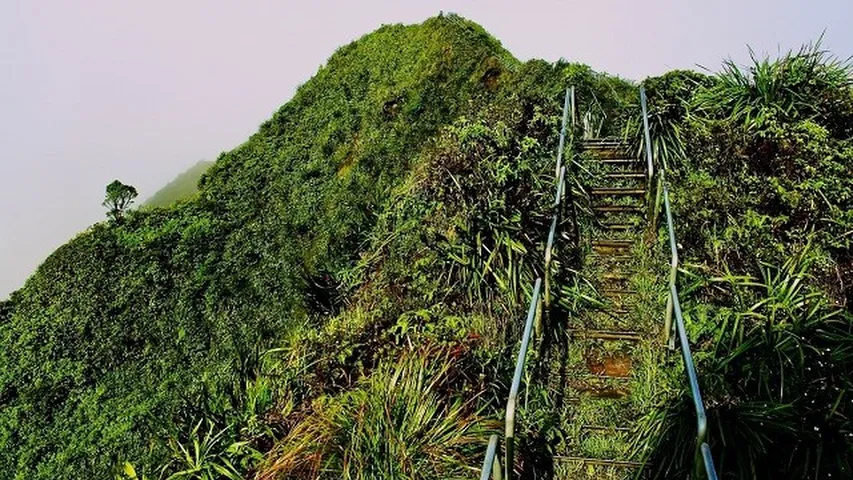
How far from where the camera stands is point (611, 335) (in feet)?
15.9

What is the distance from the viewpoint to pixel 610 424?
413cm

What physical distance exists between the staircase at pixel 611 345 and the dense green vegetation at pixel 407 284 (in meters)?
0.26

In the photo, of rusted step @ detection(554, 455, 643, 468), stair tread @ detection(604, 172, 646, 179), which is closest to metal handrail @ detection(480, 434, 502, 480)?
rusted step @ detection(554, 455, 643, 468)

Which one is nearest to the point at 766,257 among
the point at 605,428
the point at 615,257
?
the point at 615,257

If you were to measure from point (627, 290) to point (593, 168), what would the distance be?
91.8 inches

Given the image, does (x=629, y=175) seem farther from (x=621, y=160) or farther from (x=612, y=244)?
(x=612, y=244)

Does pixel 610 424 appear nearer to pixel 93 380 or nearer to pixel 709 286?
pixel 709 286

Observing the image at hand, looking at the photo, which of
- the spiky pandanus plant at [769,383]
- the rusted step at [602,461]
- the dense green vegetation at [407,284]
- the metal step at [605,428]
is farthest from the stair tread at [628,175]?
the rusted step at [602,461]

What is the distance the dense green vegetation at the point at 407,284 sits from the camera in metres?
4.07

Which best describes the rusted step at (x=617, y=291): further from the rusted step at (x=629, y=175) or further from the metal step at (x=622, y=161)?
the metal step at (x=622, y=161)

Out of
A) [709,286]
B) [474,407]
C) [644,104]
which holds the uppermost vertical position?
[644,104]

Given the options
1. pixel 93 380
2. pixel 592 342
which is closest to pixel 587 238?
pixel 592 342

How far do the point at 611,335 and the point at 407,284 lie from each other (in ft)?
7.89

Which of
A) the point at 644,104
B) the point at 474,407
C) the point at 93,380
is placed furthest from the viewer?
the point at 93,380
